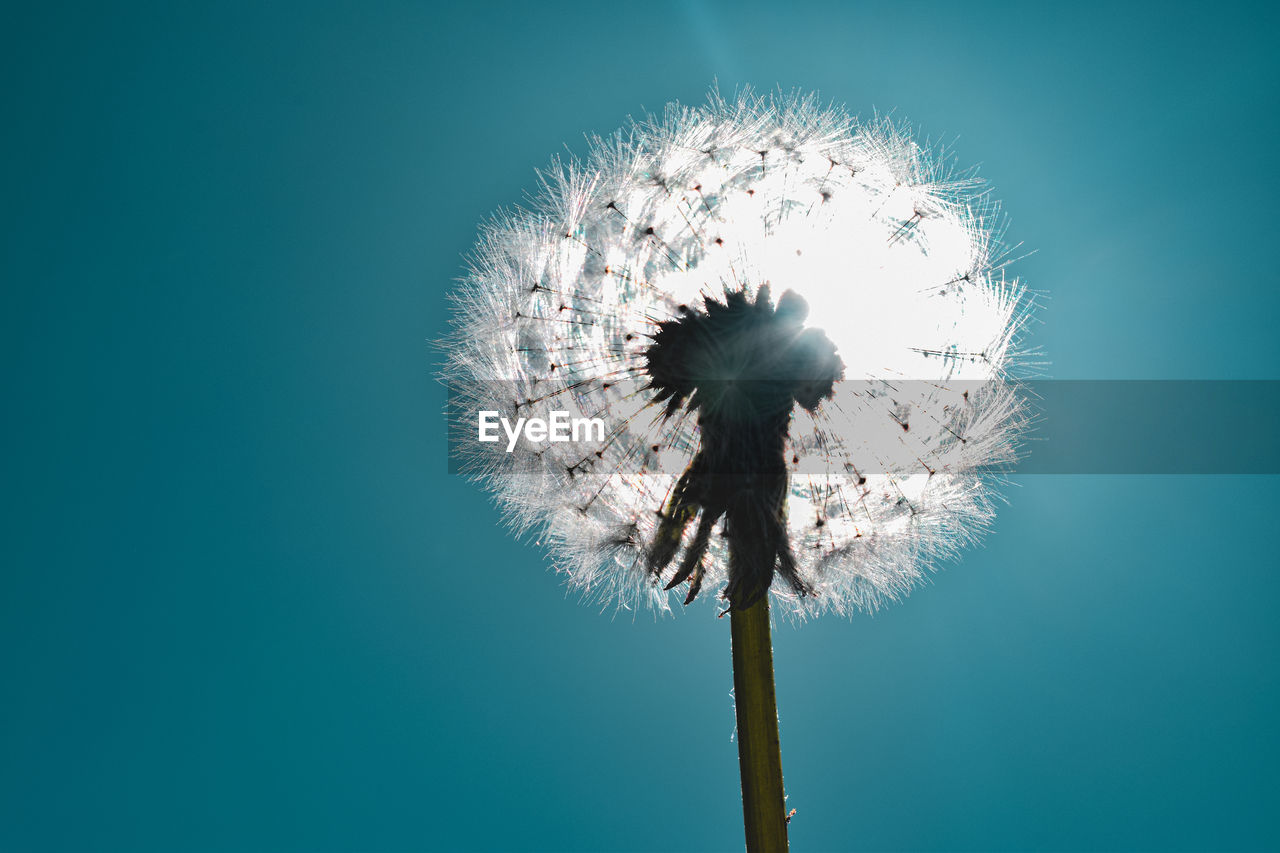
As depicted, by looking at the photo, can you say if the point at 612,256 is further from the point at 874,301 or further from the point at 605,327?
the point at 874,301

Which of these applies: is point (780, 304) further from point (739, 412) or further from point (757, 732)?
point (757, 732)

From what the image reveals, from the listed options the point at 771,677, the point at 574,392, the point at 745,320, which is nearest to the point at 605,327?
the point at 574,392

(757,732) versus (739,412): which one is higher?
(739,412)

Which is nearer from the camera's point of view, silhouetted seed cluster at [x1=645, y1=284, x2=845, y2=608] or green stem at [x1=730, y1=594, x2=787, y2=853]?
green stem at [x1=730, y1=594, x2=787, y2=853]

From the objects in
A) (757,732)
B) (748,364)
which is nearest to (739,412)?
(748,364)

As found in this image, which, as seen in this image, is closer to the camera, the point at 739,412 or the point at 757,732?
the point at 757,732
